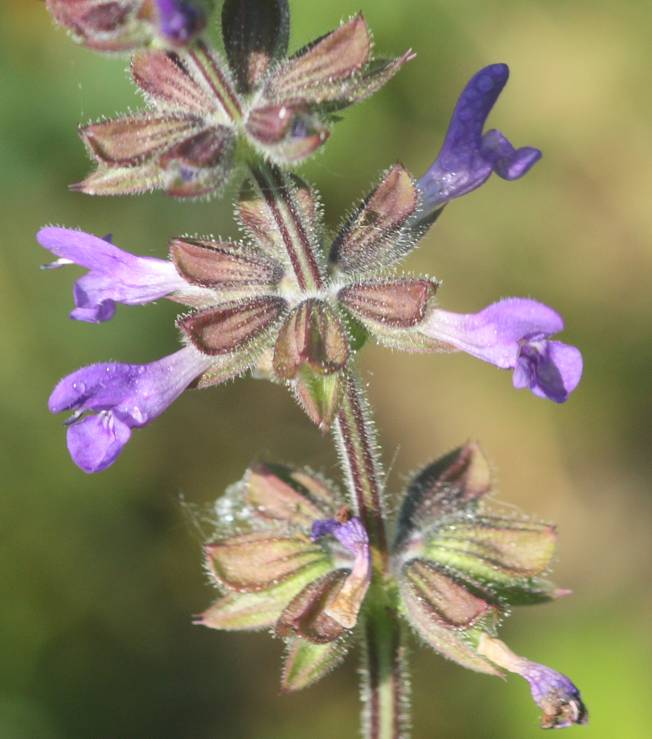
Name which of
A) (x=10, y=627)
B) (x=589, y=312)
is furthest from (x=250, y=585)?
(x=589, y=312)

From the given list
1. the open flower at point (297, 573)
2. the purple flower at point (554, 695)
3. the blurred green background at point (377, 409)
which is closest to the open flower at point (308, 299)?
the open flower at point (297, 573)

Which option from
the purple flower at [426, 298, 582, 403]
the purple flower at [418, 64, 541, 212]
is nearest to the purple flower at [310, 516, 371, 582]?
the purple flower at [426, 298, 582, 403]

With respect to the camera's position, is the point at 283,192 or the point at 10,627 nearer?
the point at 283,192

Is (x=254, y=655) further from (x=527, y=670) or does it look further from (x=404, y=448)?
(x=527, y=670)

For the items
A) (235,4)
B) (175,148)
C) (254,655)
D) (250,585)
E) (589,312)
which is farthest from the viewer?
(589,312)

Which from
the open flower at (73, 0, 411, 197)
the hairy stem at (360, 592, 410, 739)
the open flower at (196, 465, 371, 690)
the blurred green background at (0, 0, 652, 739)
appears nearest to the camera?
the open flower at (73, 0, 411, 197)

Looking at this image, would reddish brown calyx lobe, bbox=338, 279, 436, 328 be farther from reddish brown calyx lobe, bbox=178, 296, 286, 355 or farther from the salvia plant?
reddish brown calyx lobe, bbox=178, 296, 286, 355
